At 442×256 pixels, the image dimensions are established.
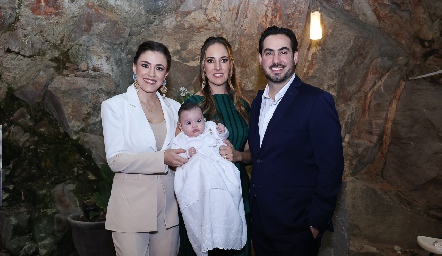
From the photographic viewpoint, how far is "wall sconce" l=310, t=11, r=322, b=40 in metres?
3.99

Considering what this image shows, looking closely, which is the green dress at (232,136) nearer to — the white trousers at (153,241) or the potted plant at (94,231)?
the white trousers at (153,241)

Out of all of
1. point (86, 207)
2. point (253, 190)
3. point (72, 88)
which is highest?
point (72, 88)

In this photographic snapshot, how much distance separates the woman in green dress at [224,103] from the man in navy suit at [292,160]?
27cm

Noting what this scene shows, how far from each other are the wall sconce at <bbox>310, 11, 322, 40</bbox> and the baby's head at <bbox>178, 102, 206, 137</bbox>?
1987 mm

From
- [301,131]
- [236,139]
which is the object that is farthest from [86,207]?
[301,131]

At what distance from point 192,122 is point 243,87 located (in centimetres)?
192

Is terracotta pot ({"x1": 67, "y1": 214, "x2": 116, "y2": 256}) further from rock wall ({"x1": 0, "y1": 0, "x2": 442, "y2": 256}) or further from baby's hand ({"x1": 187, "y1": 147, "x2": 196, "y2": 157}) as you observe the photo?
baby's hand ({"x1": 187, "y1": 147, "x2": 196, "y2": 157})

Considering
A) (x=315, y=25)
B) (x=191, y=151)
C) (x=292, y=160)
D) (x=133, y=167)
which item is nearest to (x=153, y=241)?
(x=133, y=167)

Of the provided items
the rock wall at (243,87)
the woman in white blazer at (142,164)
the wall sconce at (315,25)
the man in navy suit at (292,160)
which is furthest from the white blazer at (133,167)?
the wall sconce at (315,25)

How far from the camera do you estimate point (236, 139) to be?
2.77 m

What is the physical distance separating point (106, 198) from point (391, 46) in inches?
139

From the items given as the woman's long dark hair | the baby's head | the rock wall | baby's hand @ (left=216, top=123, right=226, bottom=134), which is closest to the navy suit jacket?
baby's hand @ (left=216, top=123, right=226, bottom=134)

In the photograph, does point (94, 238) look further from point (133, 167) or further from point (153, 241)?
point (133, 167)

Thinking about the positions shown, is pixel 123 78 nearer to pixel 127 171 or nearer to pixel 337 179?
pixel 127 171
